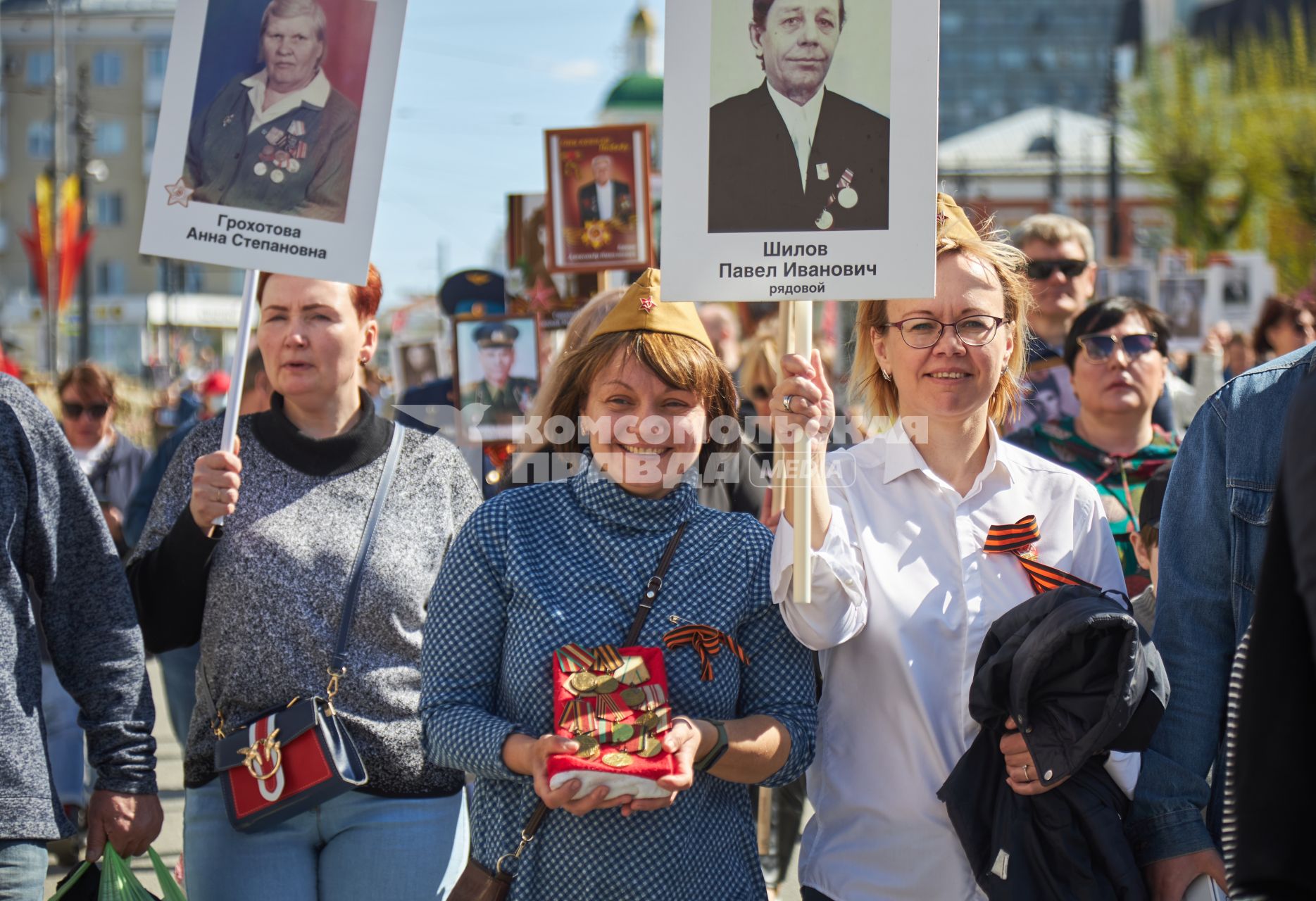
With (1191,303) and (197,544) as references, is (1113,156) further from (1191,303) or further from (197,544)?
(197,544)

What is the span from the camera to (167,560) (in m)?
3.24

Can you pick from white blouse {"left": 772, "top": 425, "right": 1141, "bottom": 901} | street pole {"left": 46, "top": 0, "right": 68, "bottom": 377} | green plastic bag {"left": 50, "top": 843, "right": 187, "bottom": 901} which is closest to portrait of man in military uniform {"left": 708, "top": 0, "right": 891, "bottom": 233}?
white blouse {"left": 772, "top": 425, "right": 1141, "bottom": 901}

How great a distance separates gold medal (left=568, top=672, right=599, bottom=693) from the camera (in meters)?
2.56

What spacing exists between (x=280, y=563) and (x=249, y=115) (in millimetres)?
1096

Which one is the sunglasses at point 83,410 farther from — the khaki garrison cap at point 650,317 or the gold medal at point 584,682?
the gold medal at point 584,682

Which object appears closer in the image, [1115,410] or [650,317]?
[650,317]

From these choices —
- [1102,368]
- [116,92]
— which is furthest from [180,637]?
[116,92]

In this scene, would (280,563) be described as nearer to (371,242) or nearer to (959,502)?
(371,242)

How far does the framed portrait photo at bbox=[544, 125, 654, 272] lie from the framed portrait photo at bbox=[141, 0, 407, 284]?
2.61 meters

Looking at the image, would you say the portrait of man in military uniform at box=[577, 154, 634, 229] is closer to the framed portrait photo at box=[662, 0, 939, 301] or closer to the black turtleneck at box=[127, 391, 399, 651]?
the black turtleneck at box=[127, 391, 399, 651]

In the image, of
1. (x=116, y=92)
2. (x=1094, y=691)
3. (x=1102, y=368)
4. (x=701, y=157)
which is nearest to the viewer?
(x=1094, y=691)

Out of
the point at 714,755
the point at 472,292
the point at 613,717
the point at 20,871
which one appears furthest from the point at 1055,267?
the point at 20,871

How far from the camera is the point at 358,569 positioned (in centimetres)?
324

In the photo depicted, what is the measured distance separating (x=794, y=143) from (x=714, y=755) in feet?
3.82
